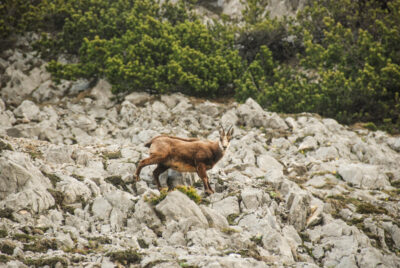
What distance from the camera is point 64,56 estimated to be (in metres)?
32.2

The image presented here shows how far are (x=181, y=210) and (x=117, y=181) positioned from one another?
3261mm

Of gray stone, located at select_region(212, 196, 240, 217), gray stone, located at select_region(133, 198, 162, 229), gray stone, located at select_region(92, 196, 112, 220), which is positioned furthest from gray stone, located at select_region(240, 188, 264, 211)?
gray stone, located at select_region(92, 196, 112, 220)

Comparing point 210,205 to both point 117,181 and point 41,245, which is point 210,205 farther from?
point 41,245

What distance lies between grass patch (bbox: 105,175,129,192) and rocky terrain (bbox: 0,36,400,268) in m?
0.03

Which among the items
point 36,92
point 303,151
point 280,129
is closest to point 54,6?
point 36,92

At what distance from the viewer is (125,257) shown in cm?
770

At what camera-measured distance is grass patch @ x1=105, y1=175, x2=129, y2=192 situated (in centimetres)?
1177

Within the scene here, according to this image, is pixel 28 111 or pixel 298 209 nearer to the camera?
pixel 298 209

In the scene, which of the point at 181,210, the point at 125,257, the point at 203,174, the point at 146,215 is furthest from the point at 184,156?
the point at 125,257

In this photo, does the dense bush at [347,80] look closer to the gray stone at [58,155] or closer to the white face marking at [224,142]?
the white face marking at [224,142]

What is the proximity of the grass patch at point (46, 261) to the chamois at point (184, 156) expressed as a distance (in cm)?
480

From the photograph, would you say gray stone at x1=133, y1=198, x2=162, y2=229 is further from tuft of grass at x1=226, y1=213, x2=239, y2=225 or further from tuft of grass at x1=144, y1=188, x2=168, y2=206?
tuft of grass at x1=226, y1=213, x2=239, y2=225

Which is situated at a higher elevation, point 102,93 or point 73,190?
point 73,190

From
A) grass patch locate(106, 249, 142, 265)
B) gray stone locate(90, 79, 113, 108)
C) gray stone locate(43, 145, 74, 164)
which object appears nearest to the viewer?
grass patch locate(106, 249, 142, 265)
